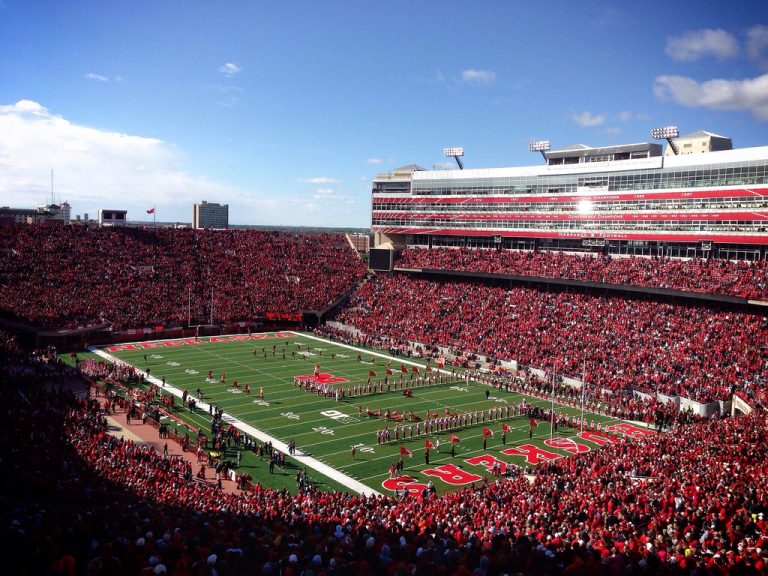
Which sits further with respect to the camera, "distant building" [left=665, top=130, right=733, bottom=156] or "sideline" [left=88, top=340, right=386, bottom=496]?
"distant building" [left=665, top=130, right=733, bottom=156]

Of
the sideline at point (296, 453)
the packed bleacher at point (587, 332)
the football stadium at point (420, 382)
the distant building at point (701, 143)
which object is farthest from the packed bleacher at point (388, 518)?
the distant building at point (701, 143)

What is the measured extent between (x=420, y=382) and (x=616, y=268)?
19.3m

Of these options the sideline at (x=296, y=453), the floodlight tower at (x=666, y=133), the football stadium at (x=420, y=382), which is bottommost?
the sideline at (x=296, y=453)

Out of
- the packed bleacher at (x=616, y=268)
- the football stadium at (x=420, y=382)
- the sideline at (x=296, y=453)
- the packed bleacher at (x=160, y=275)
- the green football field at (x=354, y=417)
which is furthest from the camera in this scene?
the packed bleacher at (x=160, y=275)

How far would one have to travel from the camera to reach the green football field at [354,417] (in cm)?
2359

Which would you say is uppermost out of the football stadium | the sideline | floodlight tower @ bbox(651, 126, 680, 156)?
floodlight tower @ bbox(651, 126, 680, 156)

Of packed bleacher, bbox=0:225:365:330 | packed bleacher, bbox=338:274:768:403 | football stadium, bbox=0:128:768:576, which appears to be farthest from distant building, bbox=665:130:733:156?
packed bleacher, bbox=0:225:365:330

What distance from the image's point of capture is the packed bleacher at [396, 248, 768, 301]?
38.8m

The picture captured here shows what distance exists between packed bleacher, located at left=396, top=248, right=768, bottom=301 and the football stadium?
0.79 feet

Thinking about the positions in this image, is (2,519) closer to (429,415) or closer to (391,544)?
(391,544)

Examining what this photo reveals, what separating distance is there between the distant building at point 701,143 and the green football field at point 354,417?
30.3 metres

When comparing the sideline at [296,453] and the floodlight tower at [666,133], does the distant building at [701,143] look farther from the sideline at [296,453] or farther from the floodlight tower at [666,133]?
the sideline at [296,453]

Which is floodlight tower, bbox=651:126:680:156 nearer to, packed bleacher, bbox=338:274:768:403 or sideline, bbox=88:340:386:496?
packed bleacher, bbox=338:274:768:403

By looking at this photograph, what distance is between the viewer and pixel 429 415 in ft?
97.1
